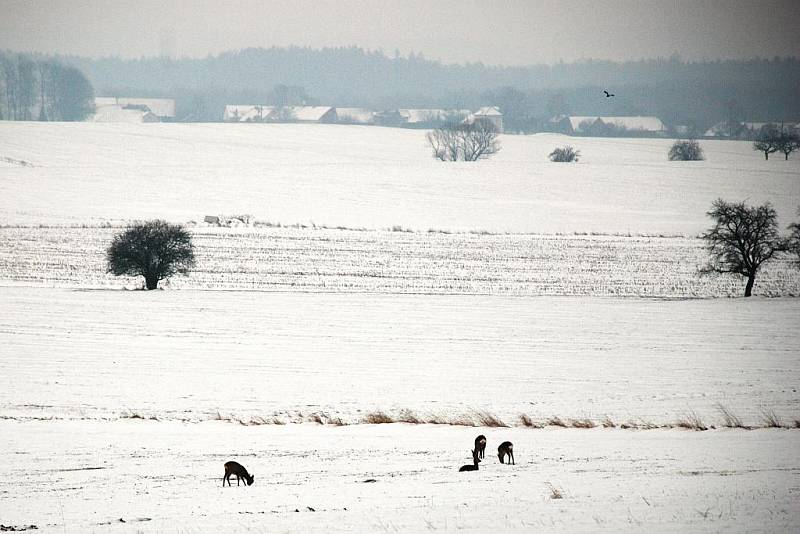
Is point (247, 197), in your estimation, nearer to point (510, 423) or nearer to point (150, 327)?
point (150, 327)

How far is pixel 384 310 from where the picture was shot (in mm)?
31891

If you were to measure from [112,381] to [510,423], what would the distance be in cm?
958

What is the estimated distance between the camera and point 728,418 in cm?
1648

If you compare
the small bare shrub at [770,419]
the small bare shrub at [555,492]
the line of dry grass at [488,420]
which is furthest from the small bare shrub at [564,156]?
the small bare shrub at [555,492]

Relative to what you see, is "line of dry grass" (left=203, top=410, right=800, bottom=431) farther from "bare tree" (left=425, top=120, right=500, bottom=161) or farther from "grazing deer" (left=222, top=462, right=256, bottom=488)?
"bare tree" (left=425, top=120, right=500, bottom=161)

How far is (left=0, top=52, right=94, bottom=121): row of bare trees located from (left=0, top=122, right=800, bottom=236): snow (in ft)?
152

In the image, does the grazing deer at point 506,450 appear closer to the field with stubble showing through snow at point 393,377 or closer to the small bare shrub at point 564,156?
the field with stubble showing through snow at point 393,377

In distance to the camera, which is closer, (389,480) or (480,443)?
(389,480)

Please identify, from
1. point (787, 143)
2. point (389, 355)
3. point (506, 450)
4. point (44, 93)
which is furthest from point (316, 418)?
point (44, 93)

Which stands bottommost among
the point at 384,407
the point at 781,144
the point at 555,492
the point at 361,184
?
the point at 384,407

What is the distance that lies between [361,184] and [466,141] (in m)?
32.8

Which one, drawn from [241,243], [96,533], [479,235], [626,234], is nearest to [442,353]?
[96,533]

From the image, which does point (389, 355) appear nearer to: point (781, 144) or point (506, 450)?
point (506, 450)

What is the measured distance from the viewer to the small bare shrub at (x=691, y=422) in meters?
15.6
